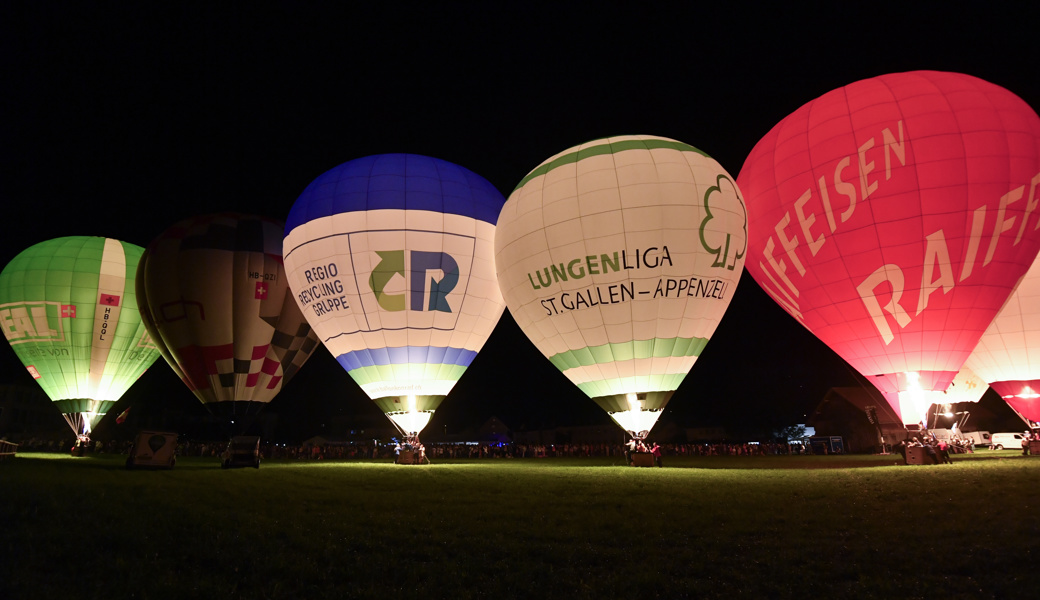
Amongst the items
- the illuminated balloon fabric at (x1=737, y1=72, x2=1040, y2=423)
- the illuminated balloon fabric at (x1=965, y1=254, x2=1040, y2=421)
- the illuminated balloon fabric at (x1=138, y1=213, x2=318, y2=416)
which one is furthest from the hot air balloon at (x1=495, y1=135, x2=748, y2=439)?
the illuminated balloon fabric at (x1=138, y1=213, x2=318, y2=416)

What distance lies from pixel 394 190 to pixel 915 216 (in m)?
14.7

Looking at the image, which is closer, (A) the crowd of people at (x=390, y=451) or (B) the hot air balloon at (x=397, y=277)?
(B) the hot air balloon at (x=397, y=277)

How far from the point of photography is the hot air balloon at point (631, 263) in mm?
15172

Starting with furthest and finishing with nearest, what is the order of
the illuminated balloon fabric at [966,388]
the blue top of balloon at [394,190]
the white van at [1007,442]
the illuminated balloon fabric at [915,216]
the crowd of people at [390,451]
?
the crowd of people at [390,451] < the white van at [1007,442] < the illuminated balloon fabric at [966,388] < the blue top of balloon at [394,190] < the illuminated balloon fabric at [915,216]

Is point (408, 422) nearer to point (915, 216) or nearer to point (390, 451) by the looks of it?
point (915, 216)

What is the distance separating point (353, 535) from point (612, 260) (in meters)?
10.8

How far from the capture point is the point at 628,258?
49.5 ft

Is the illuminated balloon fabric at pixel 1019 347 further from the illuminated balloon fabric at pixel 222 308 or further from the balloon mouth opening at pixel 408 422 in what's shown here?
the illuminated balloon fabric at pixel 222 308

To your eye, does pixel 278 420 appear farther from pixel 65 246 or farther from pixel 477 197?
pixel 477 197

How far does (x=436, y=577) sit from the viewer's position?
443cm

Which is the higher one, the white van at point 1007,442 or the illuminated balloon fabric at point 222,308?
the illuminated balloon fabric at point 222,308

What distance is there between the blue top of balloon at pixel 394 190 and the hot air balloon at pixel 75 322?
11.6 metres

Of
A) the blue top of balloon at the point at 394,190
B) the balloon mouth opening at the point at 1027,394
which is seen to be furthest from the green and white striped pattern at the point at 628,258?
the balloon mouth opening at the point at 1027,394

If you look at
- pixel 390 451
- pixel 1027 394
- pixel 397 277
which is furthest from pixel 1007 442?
pixel 390 451
